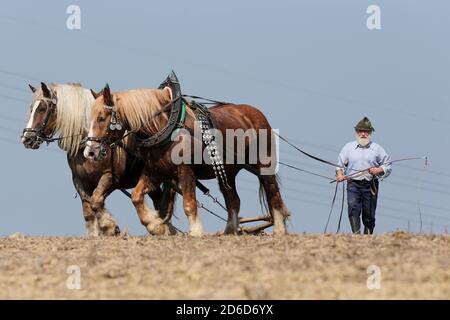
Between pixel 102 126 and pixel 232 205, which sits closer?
pixel 102 126

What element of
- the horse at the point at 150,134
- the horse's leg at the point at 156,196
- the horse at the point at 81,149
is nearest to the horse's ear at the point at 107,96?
the horse at the point at 150,134

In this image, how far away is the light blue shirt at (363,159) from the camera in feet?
55.9

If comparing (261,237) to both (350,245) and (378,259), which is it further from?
(378,259)

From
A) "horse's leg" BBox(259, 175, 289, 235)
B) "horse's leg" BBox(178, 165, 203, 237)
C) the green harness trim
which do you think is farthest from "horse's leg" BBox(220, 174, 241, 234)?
the green harness trim

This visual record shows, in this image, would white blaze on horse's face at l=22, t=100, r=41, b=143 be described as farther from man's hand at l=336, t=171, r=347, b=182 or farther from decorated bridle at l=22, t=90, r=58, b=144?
man's hand at l=336, t=171, r=347, b=182

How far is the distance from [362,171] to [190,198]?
2.85 metres

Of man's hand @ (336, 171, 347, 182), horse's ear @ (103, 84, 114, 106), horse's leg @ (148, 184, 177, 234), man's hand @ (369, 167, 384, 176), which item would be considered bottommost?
horse's leg @ (148, 184, 177, 234)

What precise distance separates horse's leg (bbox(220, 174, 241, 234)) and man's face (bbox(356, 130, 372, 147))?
193 centimetres

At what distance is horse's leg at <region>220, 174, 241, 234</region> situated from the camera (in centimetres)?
1664

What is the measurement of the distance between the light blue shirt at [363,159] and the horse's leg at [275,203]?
0.96 m

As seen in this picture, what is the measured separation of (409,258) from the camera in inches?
441

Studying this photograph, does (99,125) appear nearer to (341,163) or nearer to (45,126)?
(45,126)

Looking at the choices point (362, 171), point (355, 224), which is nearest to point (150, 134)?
point (362, 171)

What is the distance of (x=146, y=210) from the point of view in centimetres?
1587
